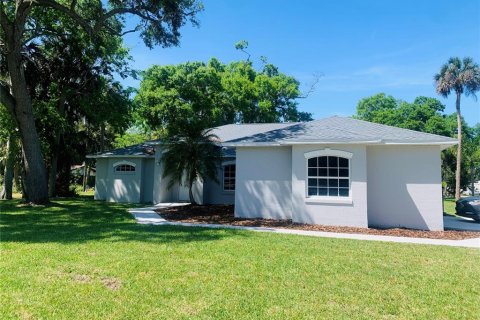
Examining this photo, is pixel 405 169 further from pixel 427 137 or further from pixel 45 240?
pixel 45 240

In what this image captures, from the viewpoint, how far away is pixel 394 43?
17.1m

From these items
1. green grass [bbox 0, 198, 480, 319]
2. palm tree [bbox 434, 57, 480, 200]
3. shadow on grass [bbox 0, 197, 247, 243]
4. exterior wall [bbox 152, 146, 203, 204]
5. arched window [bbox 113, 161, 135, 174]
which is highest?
palm tree [bbox 434, 57, 480, 200]

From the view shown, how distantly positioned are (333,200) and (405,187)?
2.70 metres

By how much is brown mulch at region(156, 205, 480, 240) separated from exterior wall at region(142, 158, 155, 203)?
16.0 ft

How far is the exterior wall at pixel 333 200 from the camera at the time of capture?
11.2 metres

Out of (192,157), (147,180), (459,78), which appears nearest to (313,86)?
(459,78)

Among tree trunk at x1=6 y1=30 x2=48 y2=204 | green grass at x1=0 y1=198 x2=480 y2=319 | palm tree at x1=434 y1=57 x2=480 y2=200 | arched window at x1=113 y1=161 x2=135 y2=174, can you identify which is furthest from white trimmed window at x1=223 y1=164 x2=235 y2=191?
palm tree at x1=434 y1=57 x2=480 y2=200

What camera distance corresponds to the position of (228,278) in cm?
545

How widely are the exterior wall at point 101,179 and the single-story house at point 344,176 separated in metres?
11.8

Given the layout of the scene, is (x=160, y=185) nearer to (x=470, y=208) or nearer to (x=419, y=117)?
(x=470, y=208)

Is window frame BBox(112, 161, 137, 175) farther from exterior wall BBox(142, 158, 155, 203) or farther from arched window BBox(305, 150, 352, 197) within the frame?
arched window BBox(305, 150, 352, 197)

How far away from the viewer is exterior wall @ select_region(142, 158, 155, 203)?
773 inches

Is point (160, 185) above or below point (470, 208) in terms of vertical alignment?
above

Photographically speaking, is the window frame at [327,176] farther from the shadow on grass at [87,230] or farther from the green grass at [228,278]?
the shadow on grass at [87,230]
